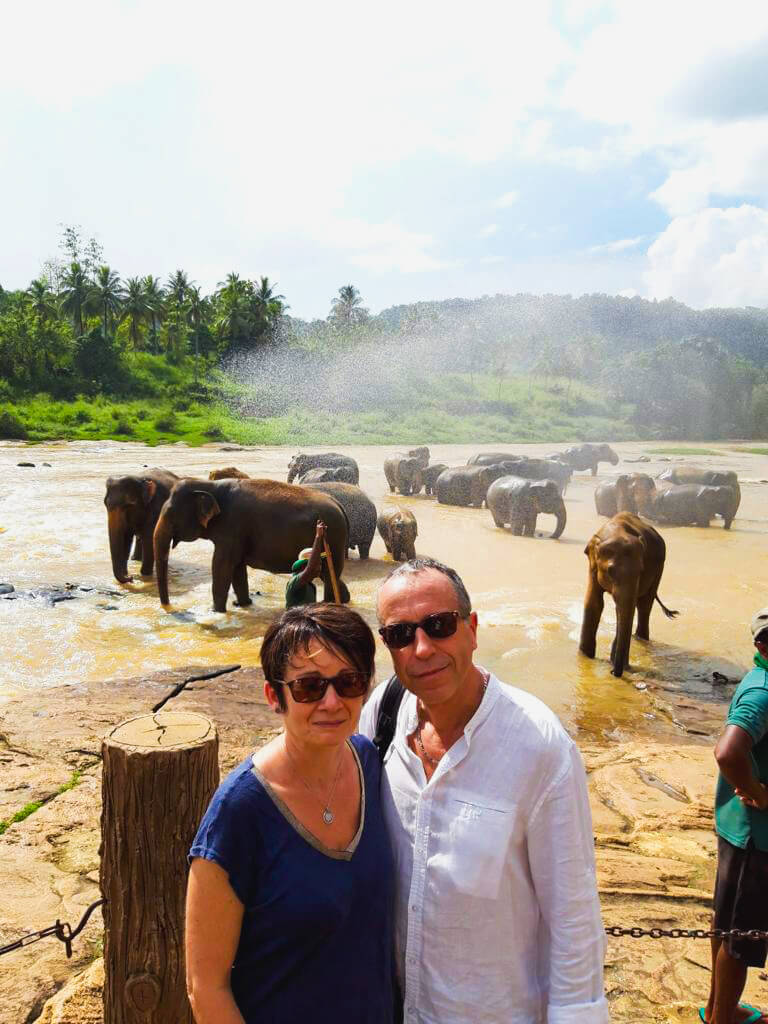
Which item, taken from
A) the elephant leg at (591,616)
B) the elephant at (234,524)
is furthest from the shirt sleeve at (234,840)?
the elephant at (234,524)

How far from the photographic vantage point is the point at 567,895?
1843 millimetres

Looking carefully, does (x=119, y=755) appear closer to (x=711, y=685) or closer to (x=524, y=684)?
(x=524, y=684)

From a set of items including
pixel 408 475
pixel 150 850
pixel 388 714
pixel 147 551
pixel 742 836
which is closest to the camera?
pixel 388 714

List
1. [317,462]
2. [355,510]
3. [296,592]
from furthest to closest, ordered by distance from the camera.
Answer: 1. [317,462]
2. [355,510]
3. [296,592]

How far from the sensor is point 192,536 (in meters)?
11.1

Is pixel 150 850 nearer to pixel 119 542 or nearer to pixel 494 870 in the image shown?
pixel 494 870

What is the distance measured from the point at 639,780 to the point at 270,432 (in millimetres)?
42122

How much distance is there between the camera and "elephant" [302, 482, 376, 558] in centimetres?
1472

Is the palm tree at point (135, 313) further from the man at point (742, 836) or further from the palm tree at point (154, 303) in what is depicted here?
the man at point (742, 836)

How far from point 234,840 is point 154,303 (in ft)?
221

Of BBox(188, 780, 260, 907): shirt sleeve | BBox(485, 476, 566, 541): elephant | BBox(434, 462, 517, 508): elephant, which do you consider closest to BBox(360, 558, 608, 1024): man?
BBox(188, 780, 260, 907): shirt sleeve

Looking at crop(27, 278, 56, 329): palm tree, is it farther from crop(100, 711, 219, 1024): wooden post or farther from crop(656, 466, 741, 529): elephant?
crop(100, 711, 219, 1024): wooden post

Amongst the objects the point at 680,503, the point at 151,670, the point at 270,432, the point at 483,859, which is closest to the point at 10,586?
the point at 151,670

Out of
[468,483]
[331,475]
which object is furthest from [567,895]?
[468,483]
